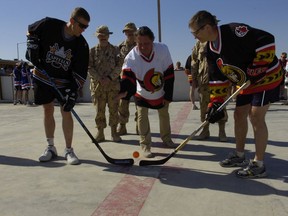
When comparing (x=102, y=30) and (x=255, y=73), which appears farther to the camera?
(x=102, y=30)

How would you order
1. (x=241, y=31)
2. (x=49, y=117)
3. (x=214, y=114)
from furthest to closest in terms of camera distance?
(x=49, y=117) → (x=214, y=114) → (x=241, y=31)

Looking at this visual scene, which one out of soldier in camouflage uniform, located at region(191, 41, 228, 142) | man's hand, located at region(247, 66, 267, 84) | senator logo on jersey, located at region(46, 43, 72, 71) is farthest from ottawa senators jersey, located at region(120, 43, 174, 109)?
man's hand, located at region(247, 66, 267, 84)

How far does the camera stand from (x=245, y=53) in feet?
11.4

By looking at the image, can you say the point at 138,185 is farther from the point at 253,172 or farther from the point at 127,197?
the point at 253,172

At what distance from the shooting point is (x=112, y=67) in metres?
5.50

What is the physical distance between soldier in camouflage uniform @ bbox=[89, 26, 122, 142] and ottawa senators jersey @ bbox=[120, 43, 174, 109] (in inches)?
30.4

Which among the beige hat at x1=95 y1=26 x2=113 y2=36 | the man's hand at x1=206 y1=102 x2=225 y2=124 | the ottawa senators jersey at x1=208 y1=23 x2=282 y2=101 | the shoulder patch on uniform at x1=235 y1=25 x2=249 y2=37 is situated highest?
the beige hat at x1=95 y1=26 x2=113 y2=36

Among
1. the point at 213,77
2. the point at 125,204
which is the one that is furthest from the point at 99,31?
the point at 125,204

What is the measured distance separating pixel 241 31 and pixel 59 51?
2.14 metres

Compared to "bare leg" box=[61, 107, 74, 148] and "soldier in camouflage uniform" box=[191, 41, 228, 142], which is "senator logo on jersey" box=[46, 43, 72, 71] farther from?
"soldier in camouflage uniform" box=[191, 41, 228, 142]

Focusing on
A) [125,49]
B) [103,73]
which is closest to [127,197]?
[103,73]

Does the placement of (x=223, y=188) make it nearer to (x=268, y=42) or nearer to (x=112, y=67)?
(x=268, y=42)

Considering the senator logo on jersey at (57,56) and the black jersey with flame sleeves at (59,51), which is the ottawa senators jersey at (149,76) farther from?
the senator logo on jersey at (57,56)

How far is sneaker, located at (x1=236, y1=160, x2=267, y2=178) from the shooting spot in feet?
11.9
